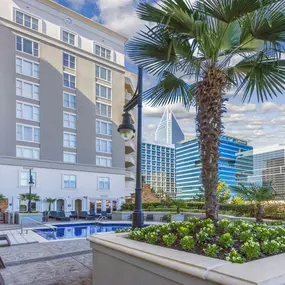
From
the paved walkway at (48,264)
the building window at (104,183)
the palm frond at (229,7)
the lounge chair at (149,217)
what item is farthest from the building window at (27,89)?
the palm frond at (229,7)

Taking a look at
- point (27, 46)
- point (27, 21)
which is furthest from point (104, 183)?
point (27, 21)

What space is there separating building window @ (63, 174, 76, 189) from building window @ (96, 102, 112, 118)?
8.23 meters

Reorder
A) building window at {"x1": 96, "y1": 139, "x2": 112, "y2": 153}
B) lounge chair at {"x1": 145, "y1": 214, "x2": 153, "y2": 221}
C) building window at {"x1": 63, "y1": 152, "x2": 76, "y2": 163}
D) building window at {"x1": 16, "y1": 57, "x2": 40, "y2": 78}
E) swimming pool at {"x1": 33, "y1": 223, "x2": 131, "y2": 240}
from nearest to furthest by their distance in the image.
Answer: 1. swimming pool at {"x1": 33, "y1": 223, "x2": 131, "y2": 240}
2. lounge chair at {"x1": 145, "y1": 214, "x2": 153, "y2": 221}
3. building window at {"x1": 16, "y1": 57, "x2": 40, "y2": 78}
4. building window at {"x1": 63, "y1": 152, "x2": 76, "y2": 163}
5. building window at {"x1": 96, "y1": 139, "x2": 112, "y2": 153}

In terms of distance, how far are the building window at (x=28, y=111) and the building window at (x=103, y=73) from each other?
8920 millimetres

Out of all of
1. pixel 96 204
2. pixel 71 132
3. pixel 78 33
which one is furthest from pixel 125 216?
pixel 78 33

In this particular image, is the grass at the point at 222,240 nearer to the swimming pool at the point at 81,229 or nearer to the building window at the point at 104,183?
the swimming pool at the point at 81,229

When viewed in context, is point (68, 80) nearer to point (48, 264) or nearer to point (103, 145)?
point (103, 145)

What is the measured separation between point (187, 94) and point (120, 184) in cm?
2907

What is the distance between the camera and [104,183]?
32219 mm

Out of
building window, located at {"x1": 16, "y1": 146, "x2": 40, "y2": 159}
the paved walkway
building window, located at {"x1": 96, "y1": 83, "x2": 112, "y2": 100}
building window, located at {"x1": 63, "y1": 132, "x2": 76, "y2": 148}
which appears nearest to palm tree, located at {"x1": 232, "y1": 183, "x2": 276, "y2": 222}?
the paved walkway

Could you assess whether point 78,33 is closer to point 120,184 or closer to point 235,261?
point 120,184

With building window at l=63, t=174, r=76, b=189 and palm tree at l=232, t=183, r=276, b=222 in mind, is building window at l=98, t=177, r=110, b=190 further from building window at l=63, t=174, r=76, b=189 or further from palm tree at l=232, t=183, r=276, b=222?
palm tree at l=232, t=183, r=276, b=222

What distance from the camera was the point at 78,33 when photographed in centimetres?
3136

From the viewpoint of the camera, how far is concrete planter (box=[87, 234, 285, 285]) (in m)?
2.06
